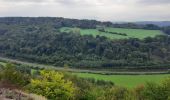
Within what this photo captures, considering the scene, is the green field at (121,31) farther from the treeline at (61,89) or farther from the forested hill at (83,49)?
the treeline at (61,89)

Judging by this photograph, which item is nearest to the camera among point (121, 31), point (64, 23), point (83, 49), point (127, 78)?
point (127, 78)

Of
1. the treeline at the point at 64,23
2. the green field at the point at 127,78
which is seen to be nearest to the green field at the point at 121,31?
the treeline at the point at 64,23

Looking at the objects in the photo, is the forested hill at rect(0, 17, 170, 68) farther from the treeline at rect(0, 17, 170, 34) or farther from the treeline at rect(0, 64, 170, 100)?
the treeline at rect(0, 64, 170, 100)

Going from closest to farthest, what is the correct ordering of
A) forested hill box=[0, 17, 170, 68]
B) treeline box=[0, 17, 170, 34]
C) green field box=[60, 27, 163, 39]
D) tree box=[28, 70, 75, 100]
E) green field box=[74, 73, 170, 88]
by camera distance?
tree box=[28, 70, 75, 100] < green field box=[74, 73, 170, 88] < forested hill box=[0, 17, 170, 68] < green field box=[60, 27, 163, 39] < treeline box=[0, 17, 170, 34]

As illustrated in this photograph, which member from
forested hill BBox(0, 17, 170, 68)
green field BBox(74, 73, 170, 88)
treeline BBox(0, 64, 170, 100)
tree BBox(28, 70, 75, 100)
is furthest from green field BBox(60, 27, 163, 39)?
tree BBox(28, 70, 75, 100)

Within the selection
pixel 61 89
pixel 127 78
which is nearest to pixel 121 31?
pixel 127 78

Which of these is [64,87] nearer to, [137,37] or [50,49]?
[50,49]

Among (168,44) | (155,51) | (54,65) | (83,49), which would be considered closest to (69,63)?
(54,65)

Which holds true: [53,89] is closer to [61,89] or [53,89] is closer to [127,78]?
[61,89]
